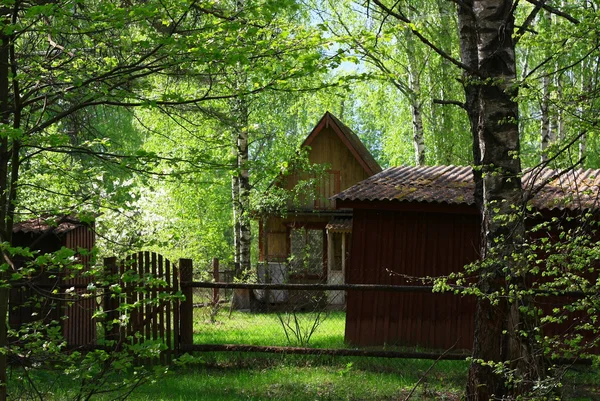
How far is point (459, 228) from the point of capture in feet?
43.9

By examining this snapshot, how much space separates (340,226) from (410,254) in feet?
32.3

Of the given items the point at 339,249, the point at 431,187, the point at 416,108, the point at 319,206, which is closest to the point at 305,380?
the point at 431,187

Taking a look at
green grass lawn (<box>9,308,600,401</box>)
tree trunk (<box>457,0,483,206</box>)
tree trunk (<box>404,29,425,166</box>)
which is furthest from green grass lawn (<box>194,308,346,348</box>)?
tree trunk (<box>404,29,425,166</box>)

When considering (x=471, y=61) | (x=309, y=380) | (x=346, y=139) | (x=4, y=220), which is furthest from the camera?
(x=346, y=139)

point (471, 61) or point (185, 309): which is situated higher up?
point (471, 61)

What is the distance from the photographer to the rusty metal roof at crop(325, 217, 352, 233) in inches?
912

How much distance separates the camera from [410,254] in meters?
13.7

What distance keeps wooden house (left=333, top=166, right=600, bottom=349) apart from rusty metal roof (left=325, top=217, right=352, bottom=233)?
889 centimetres

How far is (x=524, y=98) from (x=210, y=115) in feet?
14.5

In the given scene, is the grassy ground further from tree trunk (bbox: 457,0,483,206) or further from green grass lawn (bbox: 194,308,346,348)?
tree trunk (bbox: 457,0,483,206)

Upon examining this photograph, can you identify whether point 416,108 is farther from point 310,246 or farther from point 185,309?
point 185,309

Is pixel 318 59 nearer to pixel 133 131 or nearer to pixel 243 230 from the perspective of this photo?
pixel 243 230

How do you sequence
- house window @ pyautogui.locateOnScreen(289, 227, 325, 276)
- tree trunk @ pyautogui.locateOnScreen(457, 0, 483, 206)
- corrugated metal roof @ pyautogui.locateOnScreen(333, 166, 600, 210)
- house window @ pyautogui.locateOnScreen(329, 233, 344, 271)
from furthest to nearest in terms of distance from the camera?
house window @ pyautogui.locateOnScreen(289, 227, 325, 276)
house window @ pyautogui.locateOnScreen(329, 233, 344, 271)
corrugated metal roof @ pyautogui.locateOnScreen(333, 166, 600, 210)
tree trunk @ pyautogui.locateOnScreen(457, 0, 483, 206)

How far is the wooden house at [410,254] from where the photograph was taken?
13.2 meters
